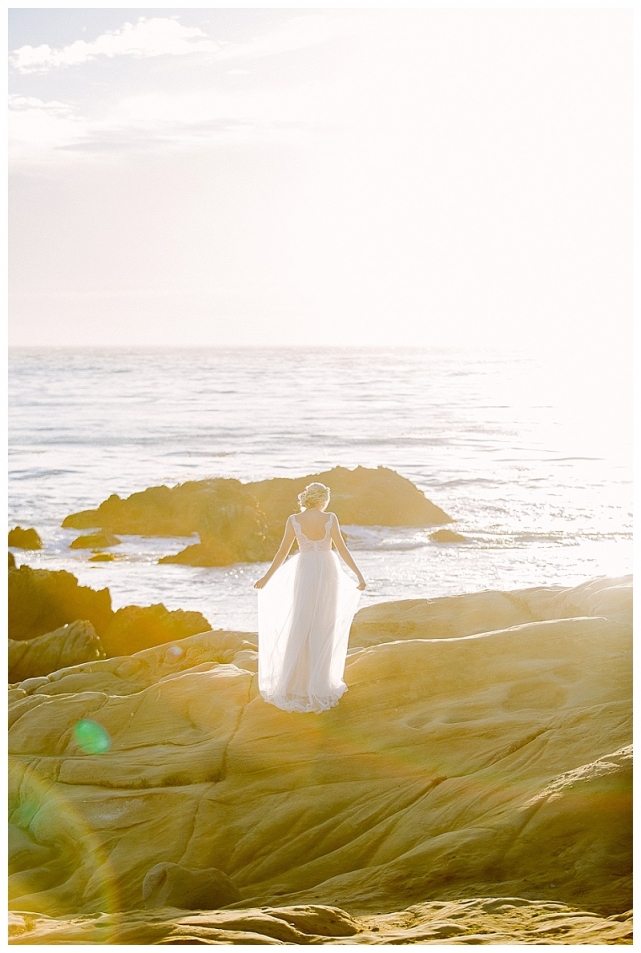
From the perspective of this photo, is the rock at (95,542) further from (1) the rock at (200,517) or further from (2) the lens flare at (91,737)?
(2) the lens flare at (91,737)

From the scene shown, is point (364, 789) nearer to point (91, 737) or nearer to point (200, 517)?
point (91, 737)

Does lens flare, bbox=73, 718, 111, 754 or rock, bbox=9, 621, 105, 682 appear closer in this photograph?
lens flare, bbox=73, 718, 111, 754

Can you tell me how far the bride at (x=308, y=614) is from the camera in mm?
7289

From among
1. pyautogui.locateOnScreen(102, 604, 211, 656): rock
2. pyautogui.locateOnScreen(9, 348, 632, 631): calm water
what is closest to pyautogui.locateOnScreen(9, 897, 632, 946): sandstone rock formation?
pyautogui.locateOnScreen(102, 604, 211, 656): rock

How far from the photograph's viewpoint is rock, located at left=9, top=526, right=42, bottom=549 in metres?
23.2

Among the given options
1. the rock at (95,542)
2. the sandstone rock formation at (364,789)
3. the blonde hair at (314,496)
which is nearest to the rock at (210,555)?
the rock at (95,542)

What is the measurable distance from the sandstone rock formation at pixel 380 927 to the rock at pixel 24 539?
1897cm

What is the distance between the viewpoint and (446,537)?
76.6 ft

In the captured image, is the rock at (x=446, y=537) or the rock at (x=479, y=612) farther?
the rock at (x=446, y=537)

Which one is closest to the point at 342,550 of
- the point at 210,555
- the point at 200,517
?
the point at 210,555

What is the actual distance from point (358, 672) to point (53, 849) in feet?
9.01

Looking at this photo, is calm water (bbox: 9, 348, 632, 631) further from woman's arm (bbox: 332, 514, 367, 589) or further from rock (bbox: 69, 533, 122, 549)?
→ woman's arm (bbox: 332, 514, 367, 589)

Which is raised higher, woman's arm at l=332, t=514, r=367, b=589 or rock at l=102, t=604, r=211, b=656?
woman's arm at l=332, t=514, r=367, b=589

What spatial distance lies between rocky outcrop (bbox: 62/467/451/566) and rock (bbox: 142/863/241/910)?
15398 mm
